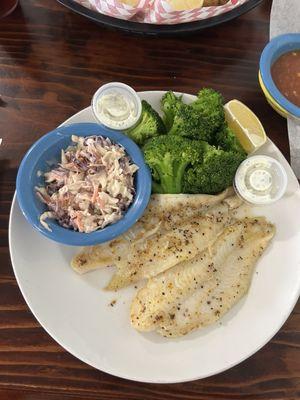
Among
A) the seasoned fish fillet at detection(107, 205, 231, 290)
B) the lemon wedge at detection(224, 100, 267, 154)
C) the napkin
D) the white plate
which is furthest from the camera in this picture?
the napkin

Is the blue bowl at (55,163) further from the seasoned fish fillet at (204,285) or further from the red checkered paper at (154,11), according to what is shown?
the red checkered paper at (154,11)

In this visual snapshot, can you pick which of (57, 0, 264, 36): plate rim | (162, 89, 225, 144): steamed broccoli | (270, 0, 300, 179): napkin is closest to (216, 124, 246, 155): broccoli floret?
(162, 89, 225, 144): steamed broccoli

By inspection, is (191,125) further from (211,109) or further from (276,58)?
(276,58)

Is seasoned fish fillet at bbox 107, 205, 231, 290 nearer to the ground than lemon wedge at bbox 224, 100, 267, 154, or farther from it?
nearer to the ground

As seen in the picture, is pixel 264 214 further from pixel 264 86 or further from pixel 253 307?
pixel 264 86

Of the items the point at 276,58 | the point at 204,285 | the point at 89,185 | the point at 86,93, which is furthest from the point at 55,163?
the point at 276,58

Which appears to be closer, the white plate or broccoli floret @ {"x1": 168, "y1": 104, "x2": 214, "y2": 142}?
the white plate

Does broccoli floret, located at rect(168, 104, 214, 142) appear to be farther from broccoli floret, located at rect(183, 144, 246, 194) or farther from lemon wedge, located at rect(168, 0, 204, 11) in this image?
lemon wedge, located at rect(168, 0, 204, 11)
